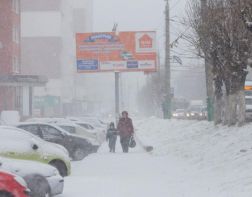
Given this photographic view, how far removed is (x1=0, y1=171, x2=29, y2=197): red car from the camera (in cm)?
1009

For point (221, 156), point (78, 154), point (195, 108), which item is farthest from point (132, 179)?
point (195, 108)

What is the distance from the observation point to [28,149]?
1560cm

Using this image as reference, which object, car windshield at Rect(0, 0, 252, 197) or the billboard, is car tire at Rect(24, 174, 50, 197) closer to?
car windshield at Rect(0, 0, 252, 197)

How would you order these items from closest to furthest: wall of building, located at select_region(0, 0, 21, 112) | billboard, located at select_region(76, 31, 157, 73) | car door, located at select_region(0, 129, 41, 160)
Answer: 1. car door, located at select_region(0, 129, 41, 160)
2. billboard, located at select_region(76, 31, 157, 73)
3. wall of building, located at select_region(0, 0, 21, 112)

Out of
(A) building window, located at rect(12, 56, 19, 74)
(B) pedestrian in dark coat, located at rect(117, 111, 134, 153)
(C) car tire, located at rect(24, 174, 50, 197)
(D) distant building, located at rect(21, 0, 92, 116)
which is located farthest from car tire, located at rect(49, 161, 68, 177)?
(D) distant building, located at rect(21, 0, 92, 116)

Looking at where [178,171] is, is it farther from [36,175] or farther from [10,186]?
[10,186]

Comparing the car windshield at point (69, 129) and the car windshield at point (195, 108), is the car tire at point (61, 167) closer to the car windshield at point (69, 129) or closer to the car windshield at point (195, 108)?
the car windshield at point (69, 129)

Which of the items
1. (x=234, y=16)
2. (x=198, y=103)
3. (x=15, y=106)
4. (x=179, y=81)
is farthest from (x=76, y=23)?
(x=234, y=16)

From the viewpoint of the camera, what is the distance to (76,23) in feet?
510

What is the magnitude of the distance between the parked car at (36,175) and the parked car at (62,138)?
35.8ft

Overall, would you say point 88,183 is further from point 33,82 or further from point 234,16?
point 33,82

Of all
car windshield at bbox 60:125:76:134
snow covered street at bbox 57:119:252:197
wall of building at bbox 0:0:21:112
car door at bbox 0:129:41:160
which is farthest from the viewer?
wall of building at bbox 0:0:21:112

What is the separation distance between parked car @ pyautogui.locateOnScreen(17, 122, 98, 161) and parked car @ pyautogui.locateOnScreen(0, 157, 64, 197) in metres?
10.9

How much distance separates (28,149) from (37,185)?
305 centimetres
